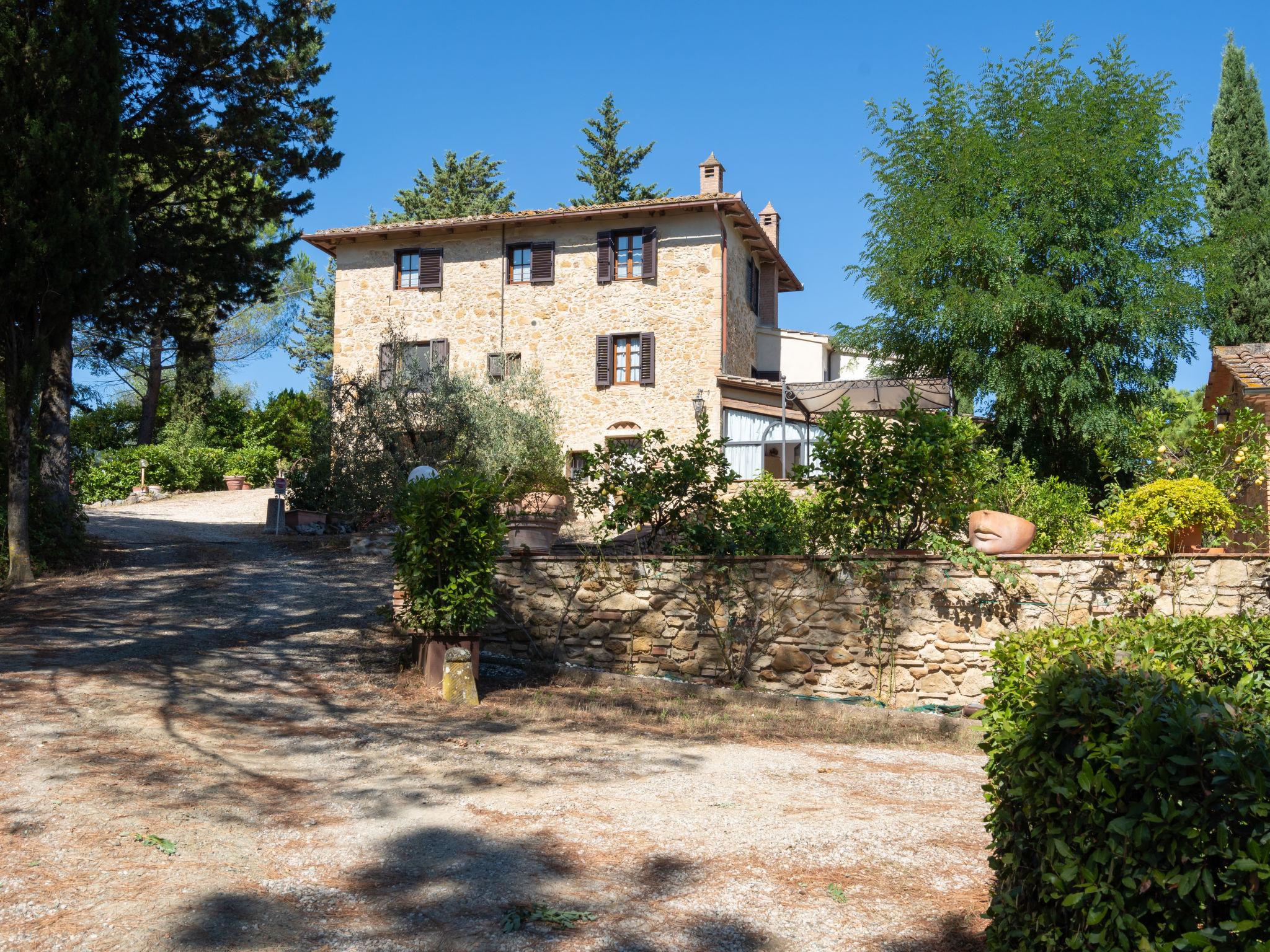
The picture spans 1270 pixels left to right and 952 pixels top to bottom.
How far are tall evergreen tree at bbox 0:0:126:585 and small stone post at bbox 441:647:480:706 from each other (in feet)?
24.3

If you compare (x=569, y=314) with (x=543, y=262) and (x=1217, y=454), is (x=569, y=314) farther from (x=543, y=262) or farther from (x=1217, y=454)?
(x=1217, y=454)

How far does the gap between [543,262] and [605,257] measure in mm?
1658

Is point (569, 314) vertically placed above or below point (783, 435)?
above

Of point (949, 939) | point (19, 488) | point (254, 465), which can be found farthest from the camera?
point (254, 465)

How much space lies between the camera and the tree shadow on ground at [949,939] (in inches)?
141

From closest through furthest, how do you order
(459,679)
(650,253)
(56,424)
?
(459,679), (56,424), (650,253)

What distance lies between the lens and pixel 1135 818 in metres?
2.46

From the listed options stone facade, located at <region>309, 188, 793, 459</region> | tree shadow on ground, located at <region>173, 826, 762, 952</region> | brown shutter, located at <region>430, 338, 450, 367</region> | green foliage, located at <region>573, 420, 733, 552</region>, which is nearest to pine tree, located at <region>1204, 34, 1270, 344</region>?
stone facade, located at <region>309, 188, 793, 459</region>

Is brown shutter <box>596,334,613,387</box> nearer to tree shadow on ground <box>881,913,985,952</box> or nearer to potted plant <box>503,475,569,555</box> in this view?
potted plant <box>503,475,569,555</box>

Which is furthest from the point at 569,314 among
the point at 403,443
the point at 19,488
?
the point at 19,488

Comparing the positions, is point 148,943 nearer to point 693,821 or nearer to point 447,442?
point 693,821

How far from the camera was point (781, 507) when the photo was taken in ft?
35.4

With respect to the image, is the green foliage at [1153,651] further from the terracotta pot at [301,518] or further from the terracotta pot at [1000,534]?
the terracotta pot at [301,518]

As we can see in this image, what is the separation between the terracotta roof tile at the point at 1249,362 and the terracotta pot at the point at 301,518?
15.8 meters
